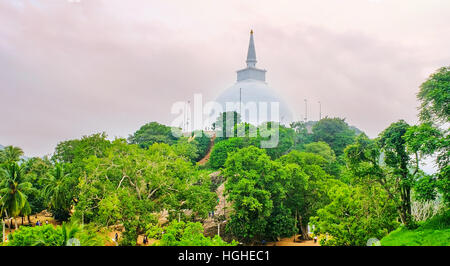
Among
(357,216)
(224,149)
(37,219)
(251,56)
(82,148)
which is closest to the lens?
(357,216)

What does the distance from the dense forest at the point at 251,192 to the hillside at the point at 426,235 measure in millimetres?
48

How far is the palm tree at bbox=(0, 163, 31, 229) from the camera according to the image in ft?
69.9

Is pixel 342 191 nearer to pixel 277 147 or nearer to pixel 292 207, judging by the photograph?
pixel 292 207

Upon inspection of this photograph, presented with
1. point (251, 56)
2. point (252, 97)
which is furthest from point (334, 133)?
point (251, 56)

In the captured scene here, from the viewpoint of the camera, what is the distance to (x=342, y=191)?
14.0 metres

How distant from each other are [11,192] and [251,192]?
1352cm

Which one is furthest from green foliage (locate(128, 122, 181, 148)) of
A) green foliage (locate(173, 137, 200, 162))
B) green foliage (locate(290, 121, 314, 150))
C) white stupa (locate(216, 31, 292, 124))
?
white stupa (locate(216, 31, 292, 124))

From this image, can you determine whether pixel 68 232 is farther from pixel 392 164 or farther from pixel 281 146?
pixel 281 146

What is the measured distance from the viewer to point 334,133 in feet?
115

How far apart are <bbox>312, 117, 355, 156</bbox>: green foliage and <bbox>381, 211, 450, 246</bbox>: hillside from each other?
2104 centimetres

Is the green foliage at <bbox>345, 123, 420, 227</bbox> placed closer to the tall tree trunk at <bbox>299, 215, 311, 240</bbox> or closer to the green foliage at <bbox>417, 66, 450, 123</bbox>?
the green foliage at <bbox>417, 66, 450, 123</bbox>

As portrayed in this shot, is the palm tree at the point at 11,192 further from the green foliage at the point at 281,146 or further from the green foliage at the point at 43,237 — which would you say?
the green foliage at the point at 281,146
